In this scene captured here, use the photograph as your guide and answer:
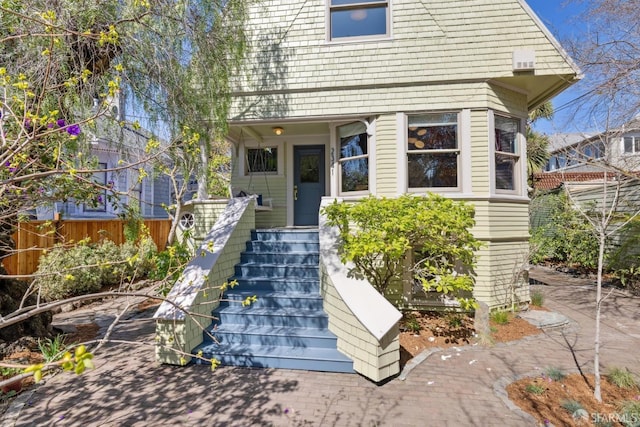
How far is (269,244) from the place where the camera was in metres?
6.42

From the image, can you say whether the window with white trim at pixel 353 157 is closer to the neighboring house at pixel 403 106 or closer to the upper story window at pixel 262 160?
the neighboring house at pixel 403 106

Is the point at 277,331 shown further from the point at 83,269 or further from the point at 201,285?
the point at 83,269

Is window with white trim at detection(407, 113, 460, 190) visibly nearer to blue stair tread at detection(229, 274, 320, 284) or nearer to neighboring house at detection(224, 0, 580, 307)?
neighboring house at detection(224, 0, 580, 307)

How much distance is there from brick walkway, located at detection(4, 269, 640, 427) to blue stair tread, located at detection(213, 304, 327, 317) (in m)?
0.84

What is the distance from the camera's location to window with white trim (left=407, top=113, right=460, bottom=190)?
6.54 metres

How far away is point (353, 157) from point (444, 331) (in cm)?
391

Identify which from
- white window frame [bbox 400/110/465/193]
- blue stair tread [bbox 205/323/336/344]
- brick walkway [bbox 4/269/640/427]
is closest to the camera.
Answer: brick walkway [bbox 4/269/640/427]

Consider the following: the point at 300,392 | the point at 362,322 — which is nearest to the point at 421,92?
the point at 362,322

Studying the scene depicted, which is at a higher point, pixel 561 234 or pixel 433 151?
pixel 433 151

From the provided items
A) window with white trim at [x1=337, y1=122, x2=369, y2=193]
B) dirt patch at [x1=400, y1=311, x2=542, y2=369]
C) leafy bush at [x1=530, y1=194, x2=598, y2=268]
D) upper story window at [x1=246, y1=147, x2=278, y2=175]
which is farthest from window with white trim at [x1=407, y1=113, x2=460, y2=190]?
leafy bush at [x1=530, y1=194, x2=598, y2=268]

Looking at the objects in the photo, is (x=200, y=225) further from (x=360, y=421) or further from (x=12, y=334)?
(x=360, y=421)

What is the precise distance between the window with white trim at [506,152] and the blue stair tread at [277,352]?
4886 mm

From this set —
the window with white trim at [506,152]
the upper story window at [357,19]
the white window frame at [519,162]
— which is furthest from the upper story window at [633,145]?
the upper story window at [357,19]

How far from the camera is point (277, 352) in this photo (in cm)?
436
